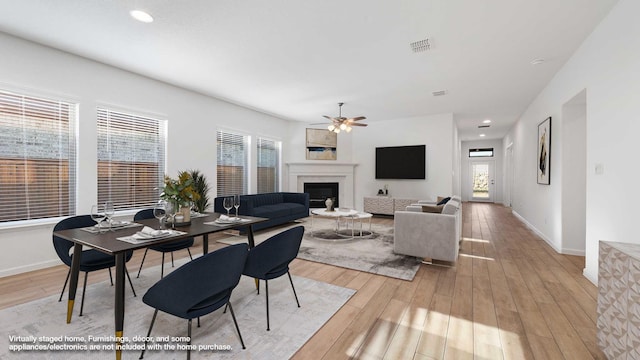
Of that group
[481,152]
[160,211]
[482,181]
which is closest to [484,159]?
[481,152]

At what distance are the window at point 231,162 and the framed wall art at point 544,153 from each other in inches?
240

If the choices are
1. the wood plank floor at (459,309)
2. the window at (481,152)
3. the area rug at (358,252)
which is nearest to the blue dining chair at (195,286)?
the wood plank floor at (459,309)

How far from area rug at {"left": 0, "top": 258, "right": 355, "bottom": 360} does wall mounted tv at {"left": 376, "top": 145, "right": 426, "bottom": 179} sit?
5.38 meters

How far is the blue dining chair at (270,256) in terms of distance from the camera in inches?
80.1

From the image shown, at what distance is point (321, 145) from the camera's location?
8.19 meters

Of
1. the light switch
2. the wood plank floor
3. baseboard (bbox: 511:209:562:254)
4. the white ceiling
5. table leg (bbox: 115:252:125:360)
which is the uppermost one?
the white ceiling

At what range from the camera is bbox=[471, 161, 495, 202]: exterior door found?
12.0 meters

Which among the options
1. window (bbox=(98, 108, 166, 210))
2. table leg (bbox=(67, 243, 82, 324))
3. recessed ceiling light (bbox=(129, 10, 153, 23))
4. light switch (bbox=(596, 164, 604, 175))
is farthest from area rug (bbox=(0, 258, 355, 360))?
light switch (bbox=(596, 164, 604, 175))

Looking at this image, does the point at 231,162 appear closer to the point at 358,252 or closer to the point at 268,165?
the point at 268,165

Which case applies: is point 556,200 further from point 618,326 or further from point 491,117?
point 491,117

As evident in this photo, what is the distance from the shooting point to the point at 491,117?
7.44 m

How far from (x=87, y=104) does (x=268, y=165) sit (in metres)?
4.14

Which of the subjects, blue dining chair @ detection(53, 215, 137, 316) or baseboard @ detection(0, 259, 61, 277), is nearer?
blue dining chair @ detection(53, 215, 137, 316)

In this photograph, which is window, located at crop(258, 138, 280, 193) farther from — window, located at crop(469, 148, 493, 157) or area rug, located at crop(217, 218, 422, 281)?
window, located at crop(469, 148, 493, 157)
